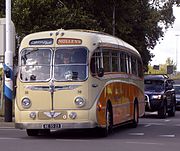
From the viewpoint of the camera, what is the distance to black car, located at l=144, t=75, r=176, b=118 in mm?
28312

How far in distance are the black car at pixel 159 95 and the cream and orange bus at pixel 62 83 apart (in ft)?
35.2

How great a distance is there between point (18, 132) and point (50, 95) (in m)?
3.28

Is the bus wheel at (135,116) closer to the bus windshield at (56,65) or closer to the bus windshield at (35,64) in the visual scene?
the bus windshield at (56,65)

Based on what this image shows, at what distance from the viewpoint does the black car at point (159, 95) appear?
28.3m

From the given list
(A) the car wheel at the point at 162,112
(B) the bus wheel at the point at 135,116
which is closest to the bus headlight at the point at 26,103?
(B) the bus wheel at the point at 135,116

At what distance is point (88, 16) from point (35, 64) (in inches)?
699

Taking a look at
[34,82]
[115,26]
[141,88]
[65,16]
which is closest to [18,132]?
[34,82]

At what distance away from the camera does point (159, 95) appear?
28.4m

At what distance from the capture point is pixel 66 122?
16609mm

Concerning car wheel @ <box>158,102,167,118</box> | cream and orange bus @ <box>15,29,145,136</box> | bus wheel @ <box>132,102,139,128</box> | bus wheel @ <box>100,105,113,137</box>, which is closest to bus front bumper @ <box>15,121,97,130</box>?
cream and orange bus @ <box>15,29,145,136</box>

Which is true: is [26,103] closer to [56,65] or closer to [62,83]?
[62,83]

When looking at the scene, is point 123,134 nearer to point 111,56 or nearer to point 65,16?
point 111,56

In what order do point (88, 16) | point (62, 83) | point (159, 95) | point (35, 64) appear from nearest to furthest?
point (62, 83), point (35, 64), point (159, 95), point (88, 16)
